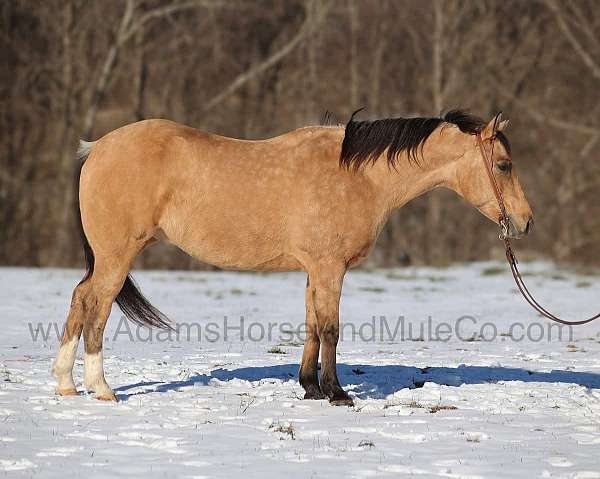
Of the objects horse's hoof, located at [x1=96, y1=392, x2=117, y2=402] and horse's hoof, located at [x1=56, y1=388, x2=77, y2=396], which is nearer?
horse's hoof, located at [x1=96, y1=392, x2=117, y2=402]

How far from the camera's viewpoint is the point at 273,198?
6.77 metres

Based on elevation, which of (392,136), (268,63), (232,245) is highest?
(268,63)

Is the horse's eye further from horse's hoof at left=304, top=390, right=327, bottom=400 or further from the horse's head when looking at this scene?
horse's hoof at left=304, top=390, right=327, bottom=400

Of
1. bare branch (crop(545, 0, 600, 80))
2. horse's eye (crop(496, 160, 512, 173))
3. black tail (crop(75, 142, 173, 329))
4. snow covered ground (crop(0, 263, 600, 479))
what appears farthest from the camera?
bare branch (crop(545, 0, 600, 80))

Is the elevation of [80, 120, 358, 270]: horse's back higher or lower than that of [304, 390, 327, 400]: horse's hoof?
higher

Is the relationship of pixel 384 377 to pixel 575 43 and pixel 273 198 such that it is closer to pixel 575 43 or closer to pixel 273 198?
pixel 273 198

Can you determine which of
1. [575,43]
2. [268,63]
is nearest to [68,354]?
[268,63]

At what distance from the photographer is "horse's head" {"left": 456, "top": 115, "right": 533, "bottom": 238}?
22.2ft

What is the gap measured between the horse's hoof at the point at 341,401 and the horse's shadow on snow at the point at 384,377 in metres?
0.36

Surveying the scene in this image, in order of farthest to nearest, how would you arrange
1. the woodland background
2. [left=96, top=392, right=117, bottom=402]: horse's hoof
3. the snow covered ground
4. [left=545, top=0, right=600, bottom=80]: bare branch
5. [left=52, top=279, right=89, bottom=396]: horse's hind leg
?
1. [left=545, top=0, right=600, bottom=80]: bare branch
2. the woodland background
3. [left=52, top=279, right=89, bottom=396]: horse's hind leg
4. [left=96, top=392, right=117, bottom=402]: horse's hoof
5. the snow covered ground

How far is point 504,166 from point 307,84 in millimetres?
17069

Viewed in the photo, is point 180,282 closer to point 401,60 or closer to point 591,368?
point 591,368

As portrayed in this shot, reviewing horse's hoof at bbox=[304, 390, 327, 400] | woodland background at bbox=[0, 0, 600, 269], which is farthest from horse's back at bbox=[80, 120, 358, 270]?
woodland background at bbox=[0, 0, 600, 269]

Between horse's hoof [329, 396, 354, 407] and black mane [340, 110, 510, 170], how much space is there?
1724 mm
